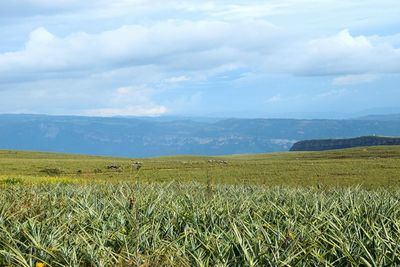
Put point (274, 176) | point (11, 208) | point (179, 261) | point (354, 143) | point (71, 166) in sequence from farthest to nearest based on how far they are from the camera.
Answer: point (354, 143) → point (71, 166) → point (274, 176) → point (11, 208) → point (179, 261)

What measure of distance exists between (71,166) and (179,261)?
68.7 meters

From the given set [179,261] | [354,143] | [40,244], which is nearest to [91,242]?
[40,244]

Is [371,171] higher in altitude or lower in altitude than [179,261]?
lower

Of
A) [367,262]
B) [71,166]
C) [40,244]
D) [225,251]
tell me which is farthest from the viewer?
[71,166]

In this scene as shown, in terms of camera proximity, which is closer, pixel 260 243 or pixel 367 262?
pixel 367 262

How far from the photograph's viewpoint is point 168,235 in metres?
7.99

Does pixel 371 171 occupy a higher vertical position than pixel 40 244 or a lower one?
lower

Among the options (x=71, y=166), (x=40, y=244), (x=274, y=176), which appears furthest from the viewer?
(x=71, y=166)

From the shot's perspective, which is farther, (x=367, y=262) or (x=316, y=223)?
(x=316, y=223)

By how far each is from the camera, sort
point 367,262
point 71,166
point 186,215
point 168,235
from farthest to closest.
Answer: point 71,166 < point 186,215 < point 168,235 < point 367,262

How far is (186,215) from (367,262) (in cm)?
387

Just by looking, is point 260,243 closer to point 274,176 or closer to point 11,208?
point 11,208

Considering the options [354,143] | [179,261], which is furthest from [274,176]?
[354,143]

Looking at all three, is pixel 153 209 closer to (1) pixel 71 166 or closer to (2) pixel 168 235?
(2) pixel 168 235
